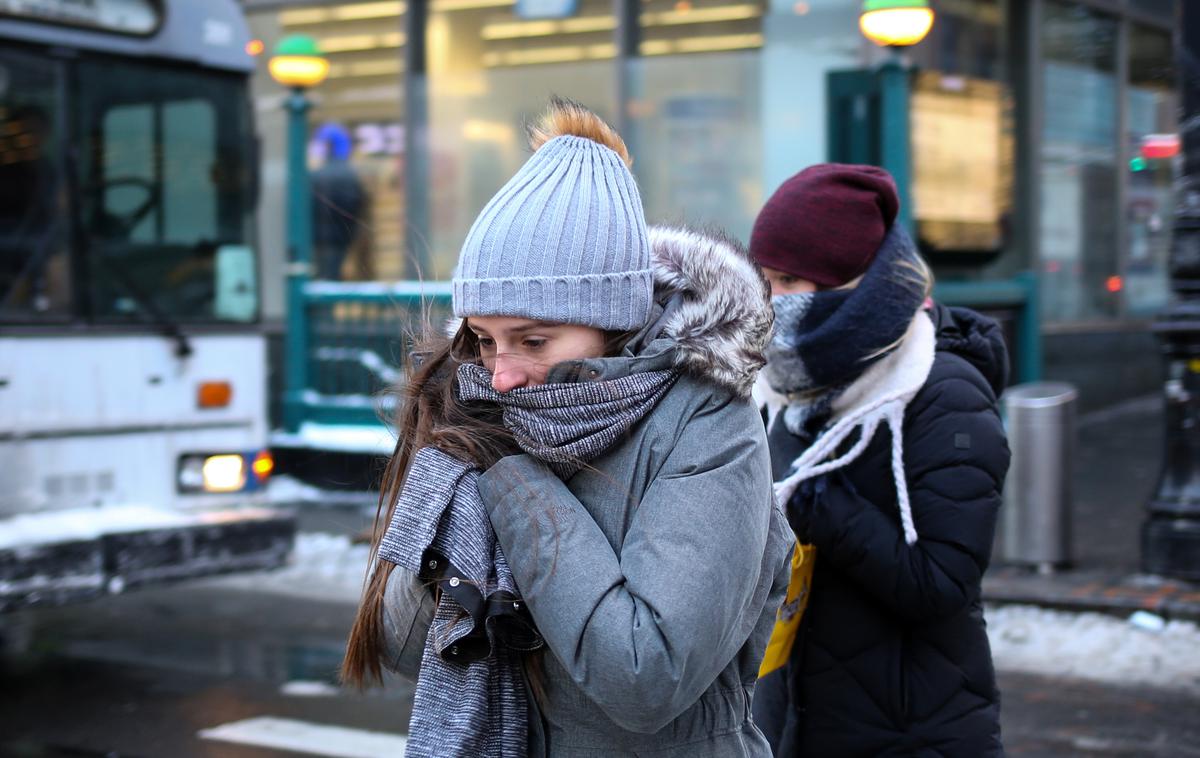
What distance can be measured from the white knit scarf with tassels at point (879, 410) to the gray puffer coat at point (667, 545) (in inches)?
28.2

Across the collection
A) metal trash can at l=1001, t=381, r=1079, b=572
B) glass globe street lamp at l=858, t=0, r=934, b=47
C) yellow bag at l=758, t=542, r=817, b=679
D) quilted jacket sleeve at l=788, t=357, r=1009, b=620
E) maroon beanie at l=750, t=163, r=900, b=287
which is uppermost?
glass globe street lamp at l=858, t=0, r=934, b=47

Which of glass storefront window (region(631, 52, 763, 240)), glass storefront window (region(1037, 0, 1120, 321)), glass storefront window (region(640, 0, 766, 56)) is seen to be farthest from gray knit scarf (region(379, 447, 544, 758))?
glass storefront window (region(1037, 0, 1120, 321))

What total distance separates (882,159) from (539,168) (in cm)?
789

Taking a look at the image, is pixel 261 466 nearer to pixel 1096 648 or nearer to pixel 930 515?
pixel 1096 648

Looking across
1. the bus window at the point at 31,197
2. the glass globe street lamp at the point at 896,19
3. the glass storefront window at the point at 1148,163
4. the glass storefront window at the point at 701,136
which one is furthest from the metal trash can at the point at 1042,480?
the glass storefront window at the point at 1148,163

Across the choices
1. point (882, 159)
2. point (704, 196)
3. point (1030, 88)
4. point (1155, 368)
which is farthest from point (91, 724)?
point (1155, 368)

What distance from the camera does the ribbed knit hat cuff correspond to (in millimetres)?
1820

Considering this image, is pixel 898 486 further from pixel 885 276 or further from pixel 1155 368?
pixel 1155 368

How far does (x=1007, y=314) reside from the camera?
452 inches

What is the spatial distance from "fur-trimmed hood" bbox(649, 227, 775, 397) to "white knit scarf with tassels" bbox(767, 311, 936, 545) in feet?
2.46

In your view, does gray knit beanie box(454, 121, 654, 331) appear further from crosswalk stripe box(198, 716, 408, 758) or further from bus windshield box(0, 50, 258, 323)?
bus windshield box(0, 50, 258, 323)

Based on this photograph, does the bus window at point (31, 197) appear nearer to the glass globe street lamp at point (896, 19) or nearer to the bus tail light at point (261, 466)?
the bus tail light at point (261, 466)

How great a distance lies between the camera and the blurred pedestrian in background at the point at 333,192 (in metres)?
13.8

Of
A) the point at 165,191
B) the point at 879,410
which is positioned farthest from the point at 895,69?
the point at 879,410
